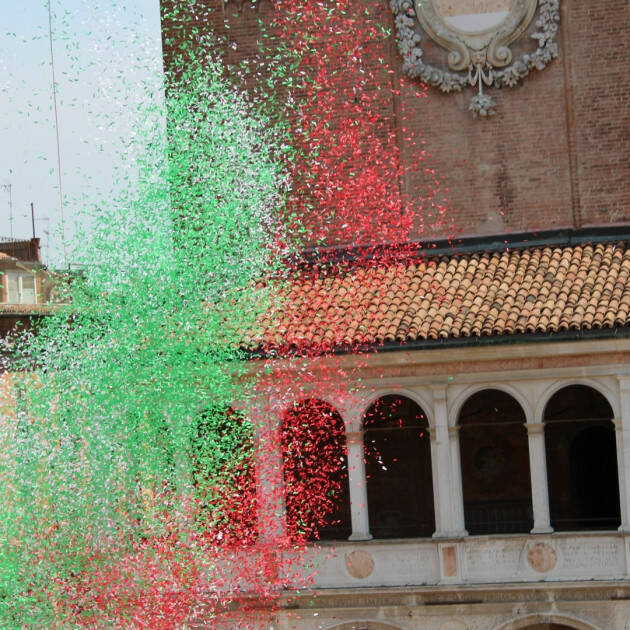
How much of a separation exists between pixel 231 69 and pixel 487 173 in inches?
167

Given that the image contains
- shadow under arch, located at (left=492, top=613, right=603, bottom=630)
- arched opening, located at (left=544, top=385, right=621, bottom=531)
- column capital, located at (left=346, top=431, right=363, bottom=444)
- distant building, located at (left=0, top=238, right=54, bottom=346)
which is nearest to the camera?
shadow under arch, located at (left=492, top=613, right=603, bottom=630)

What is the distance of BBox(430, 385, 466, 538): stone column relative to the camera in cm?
2164

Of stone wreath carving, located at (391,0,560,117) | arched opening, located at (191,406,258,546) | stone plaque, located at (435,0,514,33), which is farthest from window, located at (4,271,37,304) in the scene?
stone plaque, located at (435,0,514,33)

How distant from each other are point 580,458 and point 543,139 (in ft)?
15.4

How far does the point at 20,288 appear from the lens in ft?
107

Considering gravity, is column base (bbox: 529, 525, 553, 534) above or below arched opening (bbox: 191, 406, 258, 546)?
below

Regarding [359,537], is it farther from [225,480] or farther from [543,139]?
[543,139]

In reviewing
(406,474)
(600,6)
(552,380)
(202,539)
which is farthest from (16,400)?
(600,6)

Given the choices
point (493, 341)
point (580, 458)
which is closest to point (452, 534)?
point (493, 341)

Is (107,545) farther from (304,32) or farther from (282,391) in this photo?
(304,32)

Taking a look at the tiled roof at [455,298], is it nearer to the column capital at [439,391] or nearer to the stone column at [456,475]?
the column capital at [439,391]

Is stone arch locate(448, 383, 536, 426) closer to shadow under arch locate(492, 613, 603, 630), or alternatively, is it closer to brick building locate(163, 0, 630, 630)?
brick building locate(163, 0, 630, 630)

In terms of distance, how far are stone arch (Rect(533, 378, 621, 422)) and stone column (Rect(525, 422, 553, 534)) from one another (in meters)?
0.17

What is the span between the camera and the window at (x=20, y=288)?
32062 millimetres
